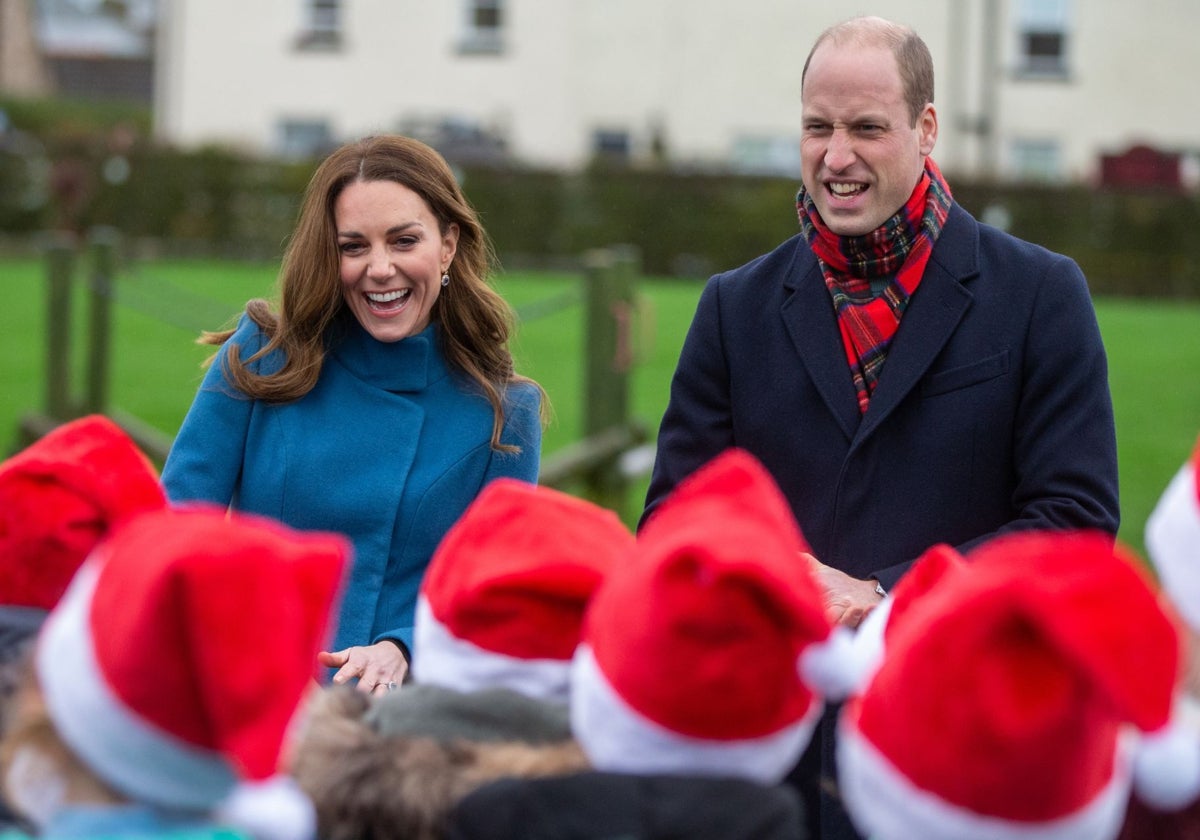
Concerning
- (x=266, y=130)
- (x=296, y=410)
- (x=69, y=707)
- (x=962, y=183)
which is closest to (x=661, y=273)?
(x=962, y=183)

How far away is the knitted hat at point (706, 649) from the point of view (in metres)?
1.79

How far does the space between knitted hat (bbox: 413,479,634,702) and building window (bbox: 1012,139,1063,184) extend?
27.7 meters

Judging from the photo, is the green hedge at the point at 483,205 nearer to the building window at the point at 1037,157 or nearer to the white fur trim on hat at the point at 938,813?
the building window at the point at 1037,157

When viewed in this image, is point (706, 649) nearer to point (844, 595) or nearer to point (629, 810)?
point (629, 810)

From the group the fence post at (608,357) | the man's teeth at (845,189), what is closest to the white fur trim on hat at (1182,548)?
the man's teeth at (845,189)

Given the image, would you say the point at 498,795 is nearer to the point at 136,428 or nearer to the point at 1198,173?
the point at 136,428

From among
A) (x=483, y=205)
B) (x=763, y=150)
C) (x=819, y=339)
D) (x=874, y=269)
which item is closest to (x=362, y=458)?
(x=819, y=339)

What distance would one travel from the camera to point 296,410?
10.8ft

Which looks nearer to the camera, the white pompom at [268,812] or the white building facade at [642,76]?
the white pompom at [268,812]

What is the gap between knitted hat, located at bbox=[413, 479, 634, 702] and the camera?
2.05 metres

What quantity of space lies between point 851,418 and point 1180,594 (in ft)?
4.17

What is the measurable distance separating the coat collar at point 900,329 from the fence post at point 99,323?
6.40 m

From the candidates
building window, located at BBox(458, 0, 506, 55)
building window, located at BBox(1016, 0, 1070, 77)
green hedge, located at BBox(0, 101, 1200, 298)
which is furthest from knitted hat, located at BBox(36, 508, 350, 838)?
building window, located at BBox(1016, 0, 1070, 77)

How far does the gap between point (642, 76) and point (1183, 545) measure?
90.5 ft
